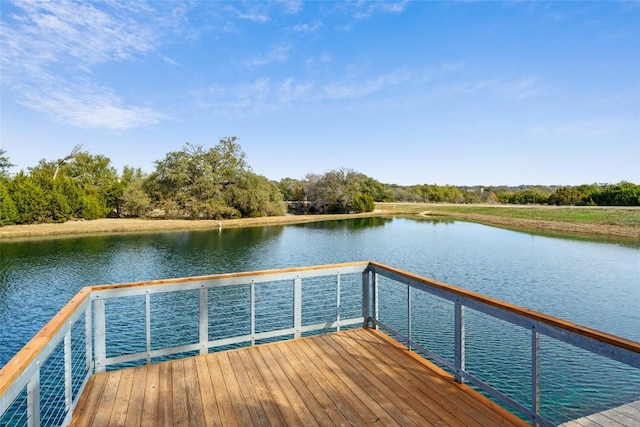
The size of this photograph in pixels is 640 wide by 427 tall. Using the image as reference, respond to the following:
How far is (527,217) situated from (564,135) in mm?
8689

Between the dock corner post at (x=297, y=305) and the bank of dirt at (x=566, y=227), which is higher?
the dock corner post at (x=297, y=305)

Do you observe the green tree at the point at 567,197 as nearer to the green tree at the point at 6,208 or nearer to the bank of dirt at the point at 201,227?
the bank of dirt at the point at 201,227

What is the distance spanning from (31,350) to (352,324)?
16.5ft

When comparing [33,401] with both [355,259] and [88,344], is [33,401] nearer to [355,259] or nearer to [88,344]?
[88,344]

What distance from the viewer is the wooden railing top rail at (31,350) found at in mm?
1227

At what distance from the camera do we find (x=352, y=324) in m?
5.93

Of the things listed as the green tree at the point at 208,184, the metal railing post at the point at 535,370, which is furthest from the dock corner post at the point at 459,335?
the green tree at the point at 208,184

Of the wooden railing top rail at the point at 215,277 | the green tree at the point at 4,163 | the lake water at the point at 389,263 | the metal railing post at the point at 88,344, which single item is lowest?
the lake water at the point at 389,263

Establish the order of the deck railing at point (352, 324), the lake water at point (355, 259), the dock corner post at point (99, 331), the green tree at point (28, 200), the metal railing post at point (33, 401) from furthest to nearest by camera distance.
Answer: the green tree at point (28, 200) → the lake water at point (355, 259) → the dock corner post at point (99, 331) → the deck railing at point (352, 324) → the metal railing post at point (33, 401)

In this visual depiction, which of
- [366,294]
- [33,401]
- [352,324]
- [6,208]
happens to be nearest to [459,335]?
[366,294]

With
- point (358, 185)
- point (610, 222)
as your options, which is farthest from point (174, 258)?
point (358, 185)

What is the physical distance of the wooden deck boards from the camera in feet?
7.03

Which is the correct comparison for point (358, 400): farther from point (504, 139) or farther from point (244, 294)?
point (504, 139)

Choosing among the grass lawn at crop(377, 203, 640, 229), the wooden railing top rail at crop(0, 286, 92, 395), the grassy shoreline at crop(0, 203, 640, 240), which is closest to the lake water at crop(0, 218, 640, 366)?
the grassy shoreline at crop(0, 203, 640, 240)
